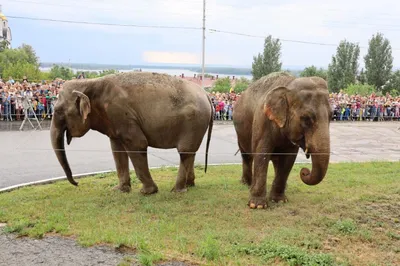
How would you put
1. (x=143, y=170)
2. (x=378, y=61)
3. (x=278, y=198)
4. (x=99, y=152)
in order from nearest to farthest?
1. (x=278, y=198)
2. (x=143, y=170)
3. (x=99, y=152)
4. (x=378, y=61)

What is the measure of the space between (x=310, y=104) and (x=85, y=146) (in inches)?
425

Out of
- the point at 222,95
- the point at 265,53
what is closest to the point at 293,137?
the point at 222,95

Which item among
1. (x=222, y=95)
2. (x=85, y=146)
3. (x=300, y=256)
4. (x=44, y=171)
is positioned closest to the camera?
(x=300, y=256)

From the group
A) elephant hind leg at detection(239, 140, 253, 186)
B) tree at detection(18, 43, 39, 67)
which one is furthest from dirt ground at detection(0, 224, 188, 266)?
tree at detection(18, 43, 39, 67)

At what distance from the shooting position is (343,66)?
69.4 metres

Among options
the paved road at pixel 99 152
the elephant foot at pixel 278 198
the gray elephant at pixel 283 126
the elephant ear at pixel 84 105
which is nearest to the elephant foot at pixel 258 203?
the gray elephant at pixel 283 126

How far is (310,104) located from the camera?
6.70 metres

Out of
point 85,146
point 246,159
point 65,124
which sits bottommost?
point 85,146

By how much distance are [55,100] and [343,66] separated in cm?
5772

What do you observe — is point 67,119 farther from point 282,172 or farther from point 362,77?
point 362,77

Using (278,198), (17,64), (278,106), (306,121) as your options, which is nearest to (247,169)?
(278,198)

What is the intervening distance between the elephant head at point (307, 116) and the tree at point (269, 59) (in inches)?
2515

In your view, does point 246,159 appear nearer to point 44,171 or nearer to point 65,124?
point 65,124

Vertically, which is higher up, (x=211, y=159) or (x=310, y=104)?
(x=310, y=104)
